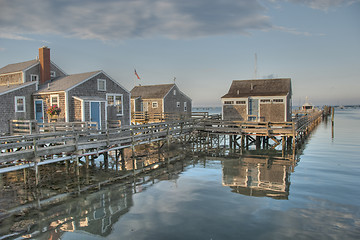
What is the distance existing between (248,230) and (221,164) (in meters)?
10.4

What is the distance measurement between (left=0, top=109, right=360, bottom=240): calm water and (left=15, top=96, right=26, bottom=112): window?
12929 millimetres

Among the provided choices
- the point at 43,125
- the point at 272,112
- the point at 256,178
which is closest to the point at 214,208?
the point at 256,178

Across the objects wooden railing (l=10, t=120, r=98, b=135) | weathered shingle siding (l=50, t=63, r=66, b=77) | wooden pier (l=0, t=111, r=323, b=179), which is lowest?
wooden pier (l=0, t=111, r=323, b=179)

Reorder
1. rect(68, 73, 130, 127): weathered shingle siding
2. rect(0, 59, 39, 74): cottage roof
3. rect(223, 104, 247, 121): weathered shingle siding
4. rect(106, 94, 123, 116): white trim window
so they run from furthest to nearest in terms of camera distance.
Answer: rect(0, 59, 39, 74): cottage roof
rect(223, 104, 247, 121): weathered shingle siding
rect(106, 94, 123, 116): white trim window
rect(68, 73, 130, 127): weathered shingle siding

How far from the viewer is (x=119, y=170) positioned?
670 inches

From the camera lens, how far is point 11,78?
3036 centimetres

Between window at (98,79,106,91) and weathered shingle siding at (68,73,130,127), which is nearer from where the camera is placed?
weathered shingle siding at (68,73,130,127)

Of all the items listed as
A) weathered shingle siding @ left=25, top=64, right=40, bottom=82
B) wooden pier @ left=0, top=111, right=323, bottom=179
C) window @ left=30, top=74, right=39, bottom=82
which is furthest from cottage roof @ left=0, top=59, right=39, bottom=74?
wooden pier @ left=0, top=111, right=323, bottom=179

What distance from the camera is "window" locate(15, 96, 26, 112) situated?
21391 mm

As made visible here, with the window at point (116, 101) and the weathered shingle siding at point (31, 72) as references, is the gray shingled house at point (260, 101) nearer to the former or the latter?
the window at point (116, 101)

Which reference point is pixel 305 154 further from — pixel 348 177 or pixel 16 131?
pixel 16 131

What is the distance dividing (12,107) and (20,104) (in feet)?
3.08

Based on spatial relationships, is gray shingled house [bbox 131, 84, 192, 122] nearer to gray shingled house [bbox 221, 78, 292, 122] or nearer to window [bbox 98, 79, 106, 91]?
gray shingled house [bbox 221, 78, 292, 122]

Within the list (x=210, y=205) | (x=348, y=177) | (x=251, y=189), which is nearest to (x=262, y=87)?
(x=348, y=177)
